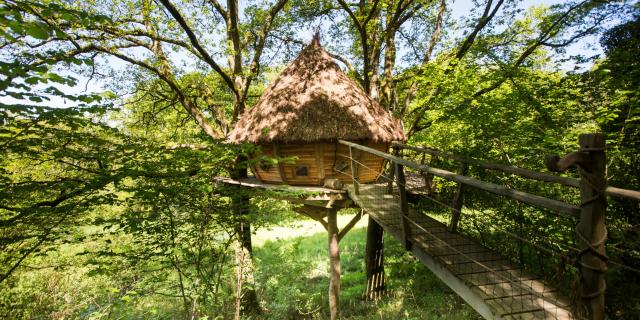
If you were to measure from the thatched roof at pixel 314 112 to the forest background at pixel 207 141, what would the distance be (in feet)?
3.21

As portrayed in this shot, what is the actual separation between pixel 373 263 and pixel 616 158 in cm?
608

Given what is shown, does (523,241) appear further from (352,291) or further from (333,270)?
(352,291)

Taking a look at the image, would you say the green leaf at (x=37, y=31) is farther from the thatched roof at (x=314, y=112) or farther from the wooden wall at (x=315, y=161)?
the wooden wall at (x=315, y=161)

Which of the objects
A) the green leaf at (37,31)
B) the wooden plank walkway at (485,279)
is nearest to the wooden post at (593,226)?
the wooden plank walkway at (485,279)

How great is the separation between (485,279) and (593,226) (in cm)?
155

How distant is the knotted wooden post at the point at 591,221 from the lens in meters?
1.75

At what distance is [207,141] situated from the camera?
465cm

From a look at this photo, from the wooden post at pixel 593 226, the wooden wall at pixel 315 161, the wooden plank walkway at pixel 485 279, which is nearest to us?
the wooden post at pixel 593 226

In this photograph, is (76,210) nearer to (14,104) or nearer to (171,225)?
(171,225)

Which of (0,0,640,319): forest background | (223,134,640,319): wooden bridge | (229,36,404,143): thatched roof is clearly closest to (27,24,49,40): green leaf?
(0,0,640,319): forest background

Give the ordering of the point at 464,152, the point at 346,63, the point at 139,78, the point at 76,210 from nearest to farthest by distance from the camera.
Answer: the point at 76,210
the point at 464,152
the point at 139,78
the point at 346,63

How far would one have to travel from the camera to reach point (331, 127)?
663 cm

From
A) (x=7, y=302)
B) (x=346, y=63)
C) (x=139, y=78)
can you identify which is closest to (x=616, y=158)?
(x=346, y=63)

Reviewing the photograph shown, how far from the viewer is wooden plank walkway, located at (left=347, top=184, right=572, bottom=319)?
259 cm
